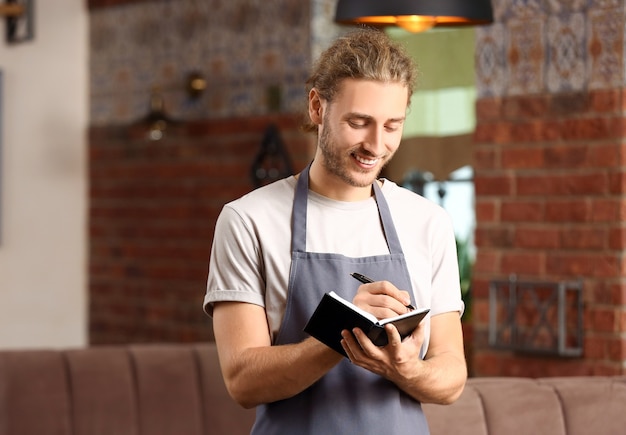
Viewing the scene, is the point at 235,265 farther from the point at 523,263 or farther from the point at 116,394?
the point at 523,263

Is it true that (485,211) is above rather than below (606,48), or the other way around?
below

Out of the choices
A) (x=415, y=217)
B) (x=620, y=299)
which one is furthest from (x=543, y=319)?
(x=415, y=217)

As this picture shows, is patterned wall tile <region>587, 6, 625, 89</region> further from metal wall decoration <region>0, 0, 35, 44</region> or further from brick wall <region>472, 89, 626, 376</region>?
metal wall decoration <region>0, 0, 35, 44</region>

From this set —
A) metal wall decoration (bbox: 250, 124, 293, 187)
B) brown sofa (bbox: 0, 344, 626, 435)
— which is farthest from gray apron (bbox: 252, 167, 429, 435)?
metal wall decoration (bbox: 250, 124, 293, 187)

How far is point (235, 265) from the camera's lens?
6.19 ft

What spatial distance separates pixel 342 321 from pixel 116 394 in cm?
177

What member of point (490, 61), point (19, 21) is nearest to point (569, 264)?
point (490, 61)

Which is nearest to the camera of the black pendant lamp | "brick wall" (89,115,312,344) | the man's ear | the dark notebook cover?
the dark notebook cover

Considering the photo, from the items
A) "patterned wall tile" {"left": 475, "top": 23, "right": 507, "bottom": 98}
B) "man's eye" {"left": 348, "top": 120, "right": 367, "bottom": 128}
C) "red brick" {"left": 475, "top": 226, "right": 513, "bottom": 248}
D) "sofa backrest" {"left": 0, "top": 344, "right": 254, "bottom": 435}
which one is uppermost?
"patterned wall tile" {"left": 475, "top": 23, "right": 507, "bottom": 98}

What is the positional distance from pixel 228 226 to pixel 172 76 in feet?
10.0

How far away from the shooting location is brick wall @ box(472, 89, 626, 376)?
10.6ft

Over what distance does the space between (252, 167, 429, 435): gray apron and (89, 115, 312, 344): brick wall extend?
242 centimetres

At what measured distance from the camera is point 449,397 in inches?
74.5

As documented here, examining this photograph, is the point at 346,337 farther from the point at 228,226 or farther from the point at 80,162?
the point at 80,162
